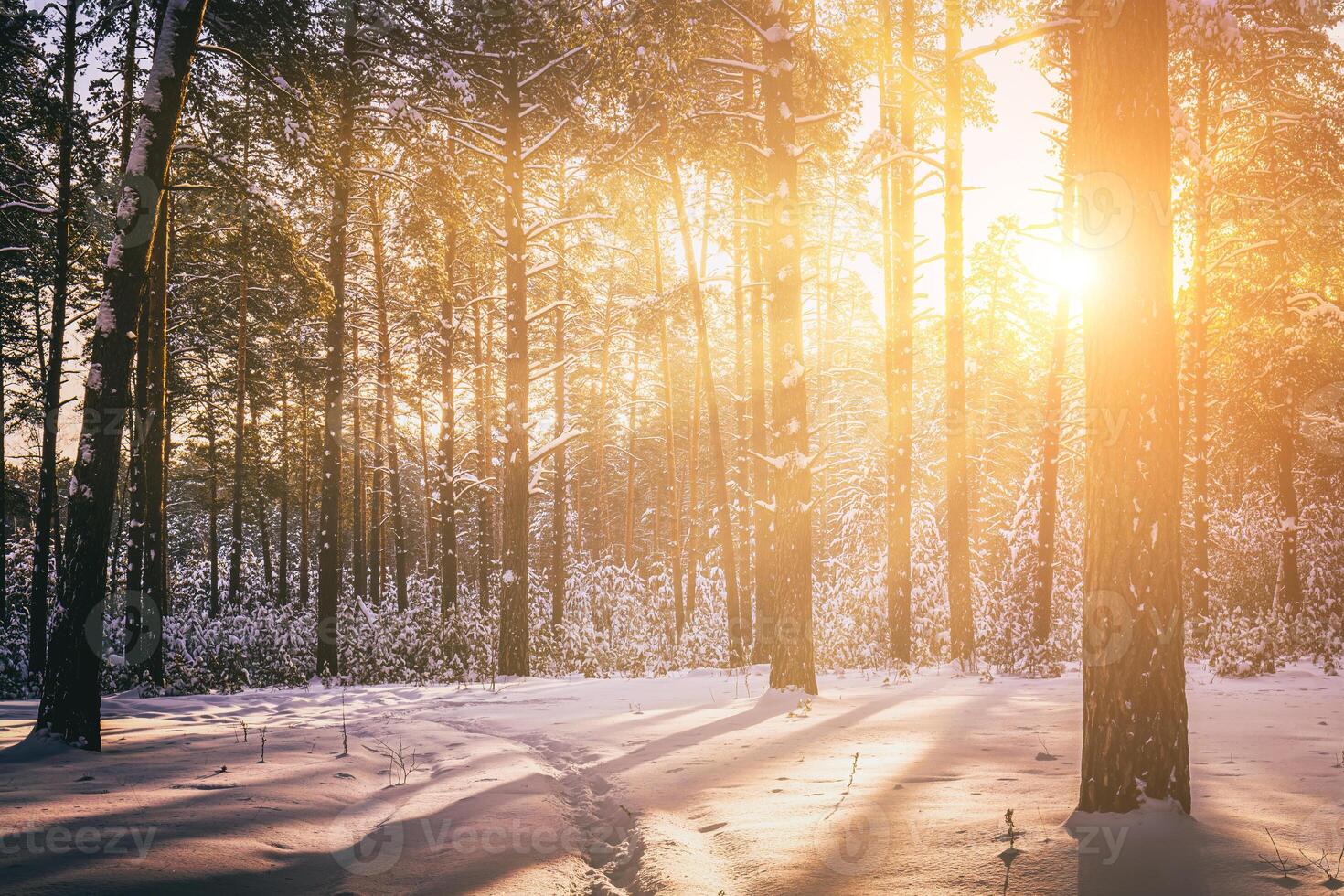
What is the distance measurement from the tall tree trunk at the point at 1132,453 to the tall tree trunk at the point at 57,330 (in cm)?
1691

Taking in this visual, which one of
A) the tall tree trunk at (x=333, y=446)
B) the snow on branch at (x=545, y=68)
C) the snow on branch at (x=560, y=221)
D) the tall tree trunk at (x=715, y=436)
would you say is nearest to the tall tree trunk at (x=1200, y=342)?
the tall tree trunk at (x=715, y=436)

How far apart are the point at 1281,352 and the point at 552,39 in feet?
54.8

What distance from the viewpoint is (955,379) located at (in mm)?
12438

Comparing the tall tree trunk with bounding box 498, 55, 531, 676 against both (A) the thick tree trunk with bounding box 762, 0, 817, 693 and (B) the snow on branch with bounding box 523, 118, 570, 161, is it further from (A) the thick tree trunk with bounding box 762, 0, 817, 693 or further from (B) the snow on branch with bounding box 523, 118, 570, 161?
(A) the thick tree trunk with bounding box 762, 0, 817, 693

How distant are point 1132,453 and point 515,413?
433 inches

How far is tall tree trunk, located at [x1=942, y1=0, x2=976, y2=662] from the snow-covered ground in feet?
15.0

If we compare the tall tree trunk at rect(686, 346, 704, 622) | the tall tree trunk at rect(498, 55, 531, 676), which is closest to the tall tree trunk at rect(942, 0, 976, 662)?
the tall tree trunk at rect(686, 346, 704, 622)

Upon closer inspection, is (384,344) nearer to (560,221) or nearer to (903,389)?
(560,221)

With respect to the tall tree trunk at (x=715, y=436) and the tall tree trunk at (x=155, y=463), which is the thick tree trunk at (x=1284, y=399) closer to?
the tall tree trunk at (x=715, y=436)

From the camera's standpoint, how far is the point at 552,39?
497 inches

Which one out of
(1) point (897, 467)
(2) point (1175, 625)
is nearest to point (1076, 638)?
(1) point (897, 467)

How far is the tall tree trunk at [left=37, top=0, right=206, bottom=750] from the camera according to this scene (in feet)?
18.9

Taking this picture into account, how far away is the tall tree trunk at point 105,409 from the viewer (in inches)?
227

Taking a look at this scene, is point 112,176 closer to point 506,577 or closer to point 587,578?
point 506,577
